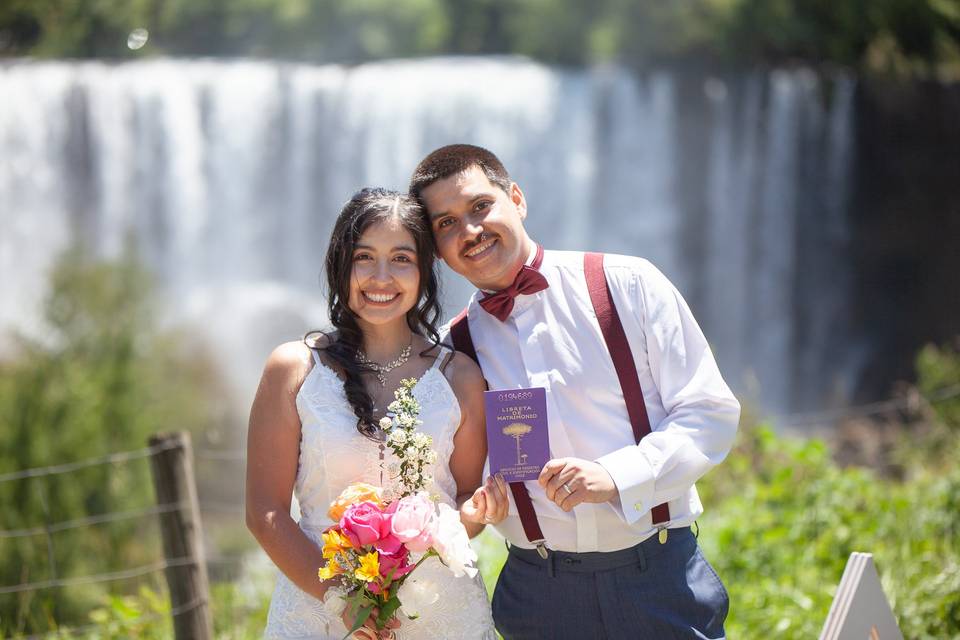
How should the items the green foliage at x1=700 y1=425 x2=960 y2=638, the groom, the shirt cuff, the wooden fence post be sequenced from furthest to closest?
the green foliage at x1=700 y1=425 x2=960 y2=638
the wooden fence post
the groom
the shirt cuff

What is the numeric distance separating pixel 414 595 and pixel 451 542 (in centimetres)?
19

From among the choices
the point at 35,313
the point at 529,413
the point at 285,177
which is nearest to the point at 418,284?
the point at 529,413

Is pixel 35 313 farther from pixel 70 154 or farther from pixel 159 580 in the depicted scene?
pixel 159 580

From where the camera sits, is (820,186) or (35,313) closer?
(35,313)

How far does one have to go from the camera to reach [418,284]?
265cm

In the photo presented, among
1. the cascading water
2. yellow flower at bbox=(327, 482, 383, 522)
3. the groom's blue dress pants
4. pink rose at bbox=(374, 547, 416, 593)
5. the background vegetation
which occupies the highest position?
the background vegetation

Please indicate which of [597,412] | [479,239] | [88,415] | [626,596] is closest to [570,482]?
[597,412]

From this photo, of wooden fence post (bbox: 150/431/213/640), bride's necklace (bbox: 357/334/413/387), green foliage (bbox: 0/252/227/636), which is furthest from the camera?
green foliage (bbox: 0/252/227/636)

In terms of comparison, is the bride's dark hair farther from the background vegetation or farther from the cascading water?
the background vegetation

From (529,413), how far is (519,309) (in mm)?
390

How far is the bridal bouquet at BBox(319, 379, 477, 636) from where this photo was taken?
2178mm

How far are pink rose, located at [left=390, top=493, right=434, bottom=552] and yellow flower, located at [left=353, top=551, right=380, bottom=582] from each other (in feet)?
0.20

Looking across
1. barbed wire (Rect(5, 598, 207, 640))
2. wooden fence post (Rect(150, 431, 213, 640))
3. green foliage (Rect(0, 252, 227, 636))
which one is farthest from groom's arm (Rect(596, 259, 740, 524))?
green foliage (Rect(0, 252, 227, 636))

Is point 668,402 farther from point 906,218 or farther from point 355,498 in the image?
point 906,218
